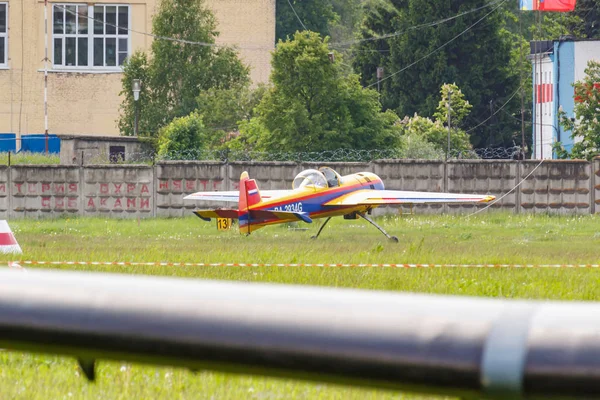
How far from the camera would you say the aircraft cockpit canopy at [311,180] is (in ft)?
85.1

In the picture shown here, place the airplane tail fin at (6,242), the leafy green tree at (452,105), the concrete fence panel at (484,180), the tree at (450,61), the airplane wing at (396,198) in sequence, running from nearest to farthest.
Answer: the airplane tail fin at (6,242) → the airplane wing at (396,198) → the concrete fence panel at (484,180) → the leafy green tree at (452,105) → the tree at (450,61)

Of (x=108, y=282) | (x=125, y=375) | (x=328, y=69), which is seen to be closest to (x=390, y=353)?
(x=108, y=282)

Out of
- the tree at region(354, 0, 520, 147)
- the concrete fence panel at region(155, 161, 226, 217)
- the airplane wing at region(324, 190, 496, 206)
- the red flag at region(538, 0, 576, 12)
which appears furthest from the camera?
the tree at region(354, 0, 520, 147)

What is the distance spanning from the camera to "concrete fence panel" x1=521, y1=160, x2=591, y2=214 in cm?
3444

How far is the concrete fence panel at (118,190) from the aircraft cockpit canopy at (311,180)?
10.0 m

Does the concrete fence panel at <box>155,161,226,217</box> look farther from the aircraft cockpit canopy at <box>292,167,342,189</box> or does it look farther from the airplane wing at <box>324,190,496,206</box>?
the aircraft cockpit canopy at <box>292,167,342,189</box>

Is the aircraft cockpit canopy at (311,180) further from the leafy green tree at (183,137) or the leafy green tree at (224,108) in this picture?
the leafy green tree at (224,108)

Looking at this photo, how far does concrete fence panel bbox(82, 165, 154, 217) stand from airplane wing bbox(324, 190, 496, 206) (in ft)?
33.2

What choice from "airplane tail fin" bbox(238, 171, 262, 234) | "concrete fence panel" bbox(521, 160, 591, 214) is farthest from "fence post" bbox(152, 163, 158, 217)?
"concrete fence panel" bbox(521, 160, 591, 214)

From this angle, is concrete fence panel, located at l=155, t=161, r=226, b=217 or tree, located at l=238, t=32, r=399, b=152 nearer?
concrete fence panel, located at l=155, t=161, r=226, b=217

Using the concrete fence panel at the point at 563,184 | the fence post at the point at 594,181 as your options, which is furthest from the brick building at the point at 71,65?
the fence post at the point at 594,181

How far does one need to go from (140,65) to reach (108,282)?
2046 inches

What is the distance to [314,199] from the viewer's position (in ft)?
84.4

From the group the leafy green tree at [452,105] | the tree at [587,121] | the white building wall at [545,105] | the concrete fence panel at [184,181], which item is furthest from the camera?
the white building wall at [545,105]
